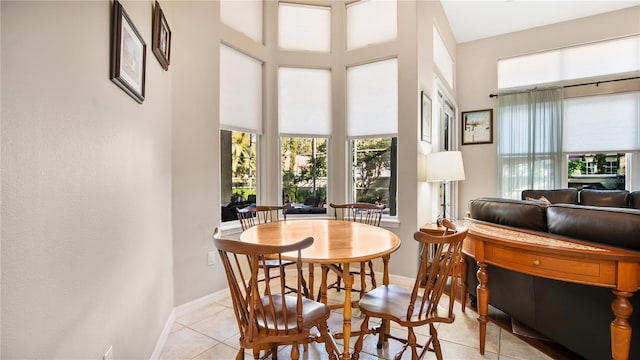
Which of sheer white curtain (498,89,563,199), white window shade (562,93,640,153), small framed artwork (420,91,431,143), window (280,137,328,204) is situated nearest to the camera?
small framed artwork (420,91,431,143)

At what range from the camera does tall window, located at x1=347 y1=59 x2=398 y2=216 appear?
353 centimetres

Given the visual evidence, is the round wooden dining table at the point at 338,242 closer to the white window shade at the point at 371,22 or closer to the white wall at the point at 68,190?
the white wall at the point at 68,190

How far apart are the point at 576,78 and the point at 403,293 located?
5.28 metres

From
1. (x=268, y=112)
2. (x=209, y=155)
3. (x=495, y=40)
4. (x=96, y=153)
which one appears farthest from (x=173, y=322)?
(x=495, y=40)

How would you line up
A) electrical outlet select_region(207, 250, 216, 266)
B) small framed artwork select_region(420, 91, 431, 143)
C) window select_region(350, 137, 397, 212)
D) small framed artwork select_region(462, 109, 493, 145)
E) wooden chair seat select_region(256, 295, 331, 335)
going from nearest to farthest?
wooden chair seat select_region(256, 295, 331, 335) < electrical outlet select_region(207, 250, 216, 266) < small framed artwork select_region(420, 91, 431, 143) < window select_region(350, 137, 397, 212) < small framed artwork select_region(462, 109, 493, 145)

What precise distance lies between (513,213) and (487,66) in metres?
4.30

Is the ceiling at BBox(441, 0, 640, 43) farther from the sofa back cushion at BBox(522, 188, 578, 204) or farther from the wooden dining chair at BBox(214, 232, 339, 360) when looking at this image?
the wooden dining chair at BBox(214, 232, 339, 360)

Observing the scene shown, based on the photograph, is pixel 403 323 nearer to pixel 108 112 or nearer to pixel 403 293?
pixel 403 293

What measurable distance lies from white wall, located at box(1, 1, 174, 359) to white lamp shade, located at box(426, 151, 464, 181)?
274 cm

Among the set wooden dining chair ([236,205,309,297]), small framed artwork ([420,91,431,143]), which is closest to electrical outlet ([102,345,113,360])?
wooden dining chair ([236,205,309,297])

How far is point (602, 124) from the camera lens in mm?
4719

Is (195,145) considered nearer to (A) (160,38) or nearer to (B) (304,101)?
(A) (160,38)

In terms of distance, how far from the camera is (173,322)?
2412mm

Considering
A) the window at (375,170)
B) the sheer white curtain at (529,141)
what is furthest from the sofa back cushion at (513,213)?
the sheer white curtain at (529,141)
